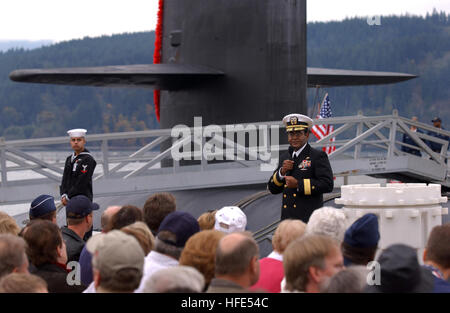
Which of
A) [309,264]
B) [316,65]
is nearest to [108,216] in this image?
[309,264]

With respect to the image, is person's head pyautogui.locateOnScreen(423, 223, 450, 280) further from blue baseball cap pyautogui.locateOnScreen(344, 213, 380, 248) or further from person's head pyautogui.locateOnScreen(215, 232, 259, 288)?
person's head pyautogui.locateOnScreen(215, 232, 259, 288)

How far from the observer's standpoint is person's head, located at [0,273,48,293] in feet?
12.3

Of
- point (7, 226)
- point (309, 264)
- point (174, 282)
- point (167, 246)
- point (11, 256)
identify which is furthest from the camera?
point (7, 226)

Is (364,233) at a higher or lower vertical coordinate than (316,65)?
lower

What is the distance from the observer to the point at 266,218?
450 inches

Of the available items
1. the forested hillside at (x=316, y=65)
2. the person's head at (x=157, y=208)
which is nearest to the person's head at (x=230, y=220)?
the person's head at (x=157, y=208)

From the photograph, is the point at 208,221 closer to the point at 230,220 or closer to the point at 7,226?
the point at 230,220

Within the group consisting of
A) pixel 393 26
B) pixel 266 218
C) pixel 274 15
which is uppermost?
pixel 393 26

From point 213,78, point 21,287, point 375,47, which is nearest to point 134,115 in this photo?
point 375,47

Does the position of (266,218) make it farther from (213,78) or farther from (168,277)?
(168,277)

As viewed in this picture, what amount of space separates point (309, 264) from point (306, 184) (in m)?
3.50

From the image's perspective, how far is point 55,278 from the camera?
A: 528 centimetres

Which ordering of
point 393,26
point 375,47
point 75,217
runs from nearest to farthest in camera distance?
point 75,217, point 375,47, point 393,26
